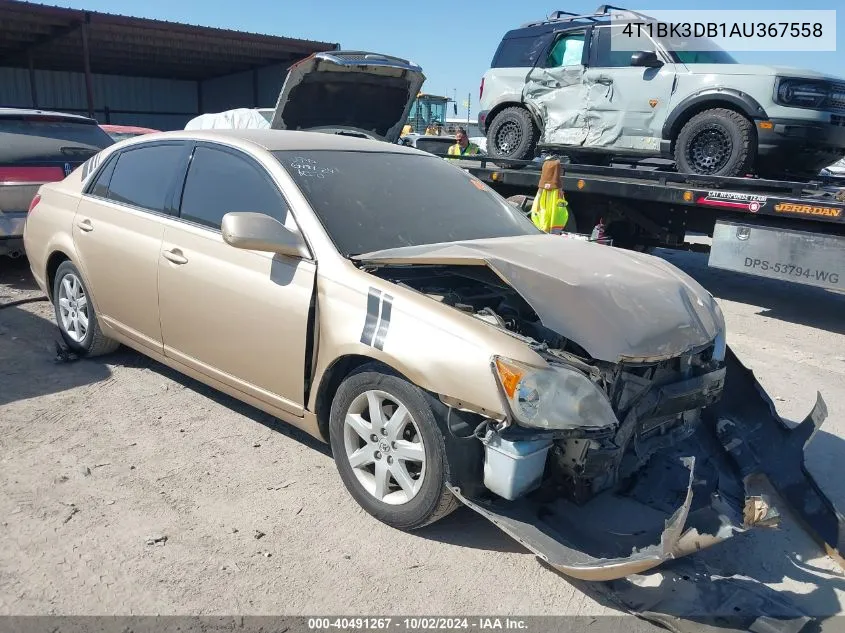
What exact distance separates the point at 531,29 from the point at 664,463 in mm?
8122

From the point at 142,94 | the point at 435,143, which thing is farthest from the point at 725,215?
the point at 142,94

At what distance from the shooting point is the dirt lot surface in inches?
102

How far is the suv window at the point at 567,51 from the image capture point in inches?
355

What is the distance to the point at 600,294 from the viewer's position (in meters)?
2.83

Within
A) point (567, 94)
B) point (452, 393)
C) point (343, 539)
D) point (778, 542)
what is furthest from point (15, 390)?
point (567, 94)

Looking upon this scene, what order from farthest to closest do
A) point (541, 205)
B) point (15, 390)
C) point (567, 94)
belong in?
point (567, 94) → point (541, 205) → point (15, 390)

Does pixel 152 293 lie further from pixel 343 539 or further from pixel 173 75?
pixel 173 75

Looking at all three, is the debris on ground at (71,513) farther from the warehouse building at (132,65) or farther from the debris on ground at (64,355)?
the warehouse building at (132,65)

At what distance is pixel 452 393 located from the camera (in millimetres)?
2605

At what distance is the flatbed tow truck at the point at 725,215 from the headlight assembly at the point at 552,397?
9.87 feet

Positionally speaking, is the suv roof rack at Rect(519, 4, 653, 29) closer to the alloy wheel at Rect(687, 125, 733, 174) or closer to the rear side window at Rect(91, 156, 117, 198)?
the alloy wheel at Rect(687, 125, 733, 174)

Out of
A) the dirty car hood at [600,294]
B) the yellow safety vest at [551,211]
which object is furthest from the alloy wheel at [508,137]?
the dirty car hood at [600,294]

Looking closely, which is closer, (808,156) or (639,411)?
(639,411)

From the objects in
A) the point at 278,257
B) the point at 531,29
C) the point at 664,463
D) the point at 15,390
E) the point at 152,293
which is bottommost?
the point at 15,390
